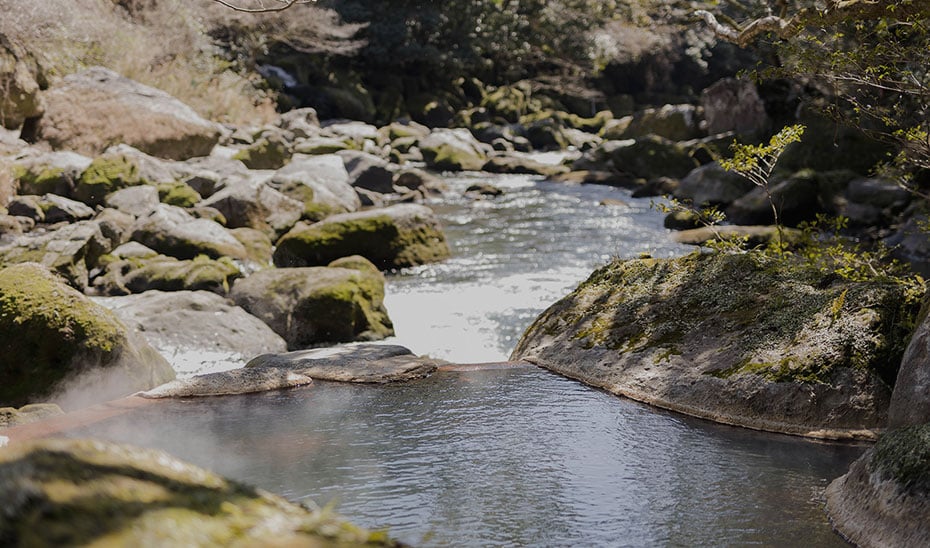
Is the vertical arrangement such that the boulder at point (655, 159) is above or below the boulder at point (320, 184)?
above

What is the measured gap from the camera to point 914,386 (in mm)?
5859

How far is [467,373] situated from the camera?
8273 mm

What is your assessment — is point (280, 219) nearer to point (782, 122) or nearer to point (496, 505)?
point (496, 505)

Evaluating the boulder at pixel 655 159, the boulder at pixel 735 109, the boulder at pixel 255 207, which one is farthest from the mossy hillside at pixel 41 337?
the boulder at pixel 735 109

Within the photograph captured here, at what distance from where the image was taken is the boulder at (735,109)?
91.3ft

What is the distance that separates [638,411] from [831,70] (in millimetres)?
3486

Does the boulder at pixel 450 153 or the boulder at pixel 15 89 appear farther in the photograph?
the boulder at pixel 450 153

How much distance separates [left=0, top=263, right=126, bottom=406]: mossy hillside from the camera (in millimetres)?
7617

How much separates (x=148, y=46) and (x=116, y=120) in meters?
6.67

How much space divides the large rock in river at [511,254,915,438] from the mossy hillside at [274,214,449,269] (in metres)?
6.52

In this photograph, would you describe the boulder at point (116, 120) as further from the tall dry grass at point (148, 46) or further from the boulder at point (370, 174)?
the boulder at point (370, 174)

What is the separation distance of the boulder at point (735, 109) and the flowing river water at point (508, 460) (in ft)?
72.3

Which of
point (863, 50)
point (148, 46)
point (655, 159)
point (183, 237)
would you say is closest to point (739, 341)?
point (863, 50)

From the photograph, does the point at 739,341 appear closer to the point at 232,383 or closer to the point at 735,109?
the point at 232,383
